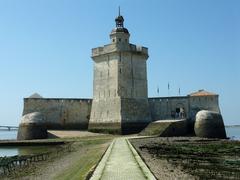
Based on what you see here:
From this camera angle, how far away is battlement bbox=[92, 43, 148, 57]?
39094 mm

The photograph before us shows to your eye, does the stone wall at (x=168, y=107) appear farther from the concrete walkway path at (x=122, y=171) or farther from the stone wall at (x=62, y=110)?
the concrete walkway path at (x=122, y=171)

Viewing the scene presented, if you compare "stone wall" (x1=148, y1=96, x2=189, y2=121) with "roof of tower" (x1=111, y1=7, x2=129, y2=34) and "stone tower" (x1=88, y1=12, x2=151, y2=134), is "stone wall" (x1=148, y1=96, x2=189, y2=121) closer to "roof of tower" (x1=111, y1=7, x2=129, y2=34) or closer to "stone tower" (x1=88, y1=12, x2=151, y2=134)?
"stone tower" (x1=88, y1=12, x2=151, y2=134)

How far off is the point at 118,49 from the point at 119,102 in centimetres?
530

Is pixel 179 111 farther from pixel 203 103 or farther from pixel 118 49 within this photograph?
pixel 118 49

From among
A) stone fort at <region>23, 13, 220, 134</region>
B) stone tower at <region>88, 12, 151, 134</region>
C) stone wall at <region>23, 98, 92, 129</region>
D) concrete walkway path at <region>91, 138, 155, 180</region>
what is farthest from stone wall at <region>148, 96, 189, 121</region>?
concrete walkway path at <region>91, 138, 155, 180</region>

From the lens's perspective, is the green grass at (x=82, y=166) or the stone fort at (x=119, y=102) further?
the stone fort at (x=119, y=102)

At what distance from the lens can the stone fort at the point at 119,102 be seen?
1516 inches

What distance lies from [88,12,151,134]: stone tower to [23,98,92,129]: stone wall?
2681 millimetres

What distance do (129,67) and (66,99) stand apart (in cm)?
856

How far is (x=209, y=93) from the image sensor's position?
43.4 meters

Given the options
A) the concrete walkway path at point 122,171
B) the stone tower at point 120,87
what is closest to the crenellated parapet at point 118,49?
the stone tower at point 120,87

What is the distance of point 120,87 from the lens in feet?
127

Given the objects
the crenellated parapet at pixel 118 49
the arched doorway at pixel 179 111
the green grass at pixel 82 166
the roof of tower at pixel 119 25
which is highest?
the roof of tower at pixel 119 25

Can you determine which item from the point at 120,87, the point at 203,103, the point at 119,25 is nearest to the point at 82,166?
the point at 120,87
